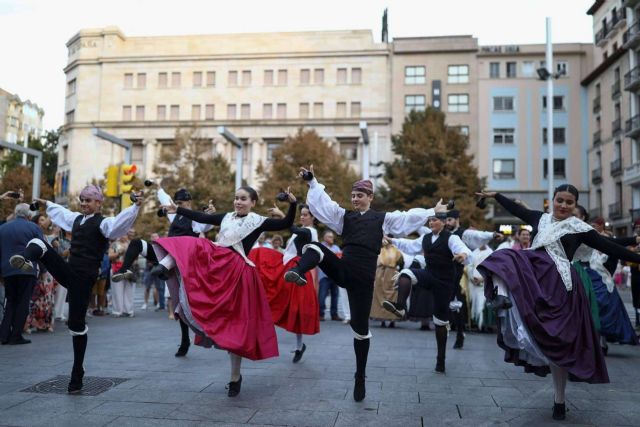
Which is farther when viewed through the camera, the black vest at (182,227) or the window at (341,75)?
the window at (341,75)

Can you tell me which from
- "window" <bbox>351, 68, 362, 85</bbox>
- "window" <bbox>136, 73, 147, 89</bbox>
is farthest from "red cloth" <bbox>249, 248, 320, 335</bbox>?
"window" <bbox>136, 73, 147, 89</bbox>

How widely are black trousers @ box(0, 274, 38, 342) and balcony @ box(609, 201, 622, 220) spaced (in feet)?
150

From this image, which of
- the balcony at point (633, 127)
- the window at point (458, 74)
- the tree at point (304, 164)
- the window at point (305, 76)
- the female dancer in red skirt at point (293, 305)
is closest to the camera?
the female dancer in red skirt at point (293, 305)

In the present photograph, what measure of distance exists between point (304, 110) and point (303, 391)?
55.8m

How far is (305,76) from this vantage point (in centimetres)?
6125

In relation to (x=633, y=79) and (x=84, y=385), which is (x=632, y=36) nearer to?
(x=633, y=79)

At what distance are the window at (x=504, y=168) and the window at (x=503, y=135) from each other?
1.86 meters

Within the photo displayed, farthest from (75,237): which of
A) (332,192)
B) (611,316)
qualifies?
(332,192)

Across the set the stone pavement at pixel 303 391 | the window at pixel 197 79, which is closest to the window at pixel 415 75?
the window at pixel 197 79

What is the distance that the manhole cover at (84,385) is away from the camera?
238 inches

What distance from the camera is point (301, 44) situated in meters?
62.1

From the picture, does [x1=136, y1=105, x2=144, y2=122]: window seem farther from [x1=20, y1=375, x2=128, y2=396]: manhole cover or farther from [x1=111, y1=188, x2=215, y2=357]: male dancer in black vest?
[x1=20, y1=375, x2=128, y2=396]: manhole cover

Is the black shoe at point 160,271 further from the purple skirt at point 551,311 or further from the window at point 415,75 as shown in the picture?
the window at point 415,75

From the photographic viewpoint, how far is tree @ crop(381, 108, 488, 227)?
3969 centimetres
